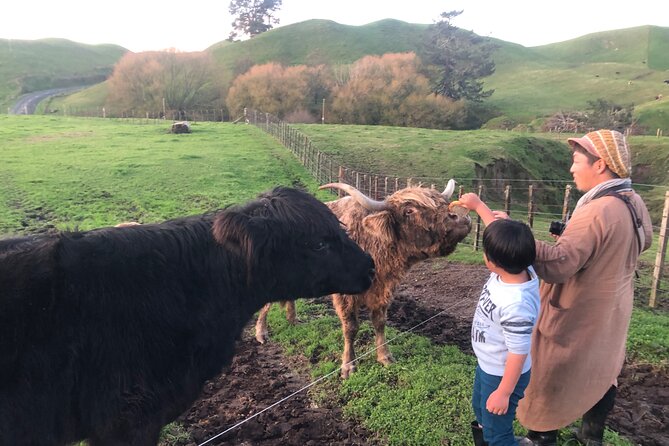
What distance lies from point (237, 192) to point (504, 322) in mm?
15193

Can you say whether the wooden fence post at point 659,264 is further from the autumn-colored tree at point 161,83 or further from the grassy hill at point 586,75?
the autumn-colored tree at point 161,83

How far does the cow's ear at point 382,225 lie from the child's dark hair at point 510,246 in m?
2.54

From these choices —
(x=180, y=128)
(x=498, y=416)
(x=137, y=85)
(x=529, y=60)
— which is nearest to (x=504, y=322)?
(x=498, y=416)

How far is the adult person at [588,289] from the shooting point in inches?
110

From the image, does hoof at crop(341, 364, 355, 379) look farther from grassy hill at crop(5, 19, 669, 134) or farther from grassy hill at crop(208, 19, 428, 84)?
grassy hill at crop(208, 19, 428, 84)

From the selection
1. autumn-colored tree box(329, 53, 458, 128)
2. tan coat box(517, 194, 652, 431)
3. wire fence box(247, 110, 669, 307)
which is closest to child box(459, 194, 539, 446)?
tan coat box(517, 194, 652, 431)

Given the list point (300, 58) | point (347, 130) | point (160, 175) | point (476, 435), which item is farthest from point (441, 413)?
point (300, 58)

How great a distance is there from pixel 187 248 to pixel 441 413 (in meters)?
2.75

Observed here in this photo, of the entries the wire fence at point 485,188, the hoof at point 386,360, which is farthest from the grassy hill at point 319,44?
the hoof at point 386,360

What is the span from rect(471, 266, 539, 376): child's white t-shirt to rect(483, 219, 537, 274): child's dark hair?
0.45ft

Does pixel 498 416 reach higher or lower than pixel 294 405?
higher

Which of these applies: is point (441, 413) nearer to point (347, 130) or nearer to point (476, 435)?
point (476, 435)

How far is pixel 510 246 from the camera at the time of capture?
2.59 m

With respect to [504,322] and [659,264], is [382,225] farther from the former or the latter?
[659,264]
